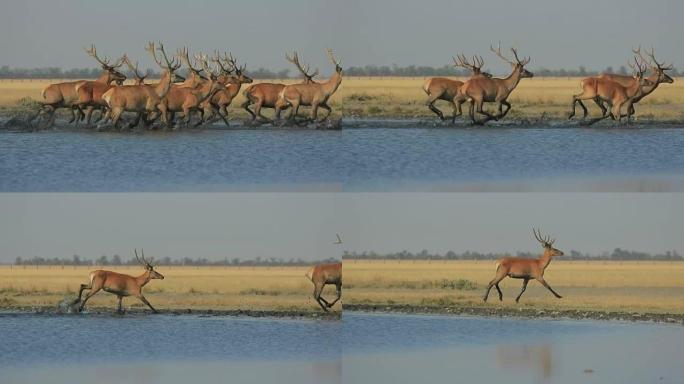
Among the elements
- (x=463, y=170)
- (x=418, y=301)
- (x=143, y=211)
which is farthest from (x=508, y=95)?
(x=143, y=211)

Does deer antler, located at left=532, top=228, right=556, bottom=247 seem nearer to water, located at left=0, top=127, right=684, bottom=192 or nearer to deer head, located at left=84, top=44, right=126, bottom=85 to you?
water, located at left=0, top=127, right=684, bottom=192

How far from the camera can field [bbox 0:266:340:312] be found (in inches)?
949

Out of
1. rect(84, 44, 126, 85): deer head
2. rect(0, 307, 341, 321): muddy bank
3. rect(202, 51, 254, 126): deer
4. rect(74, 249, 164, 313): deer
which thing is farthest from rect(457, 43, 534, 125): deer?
rect(74, 249, 164, 313): deer

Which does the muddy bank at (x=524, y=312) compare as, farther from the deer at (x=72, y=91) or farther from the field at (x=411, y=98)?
the deer at (x=72, y=91)

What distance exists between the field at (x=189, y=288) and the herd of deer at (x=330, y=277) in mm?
214

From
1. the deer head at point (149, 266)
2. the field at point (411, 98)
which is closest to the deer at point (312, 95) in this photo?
the field at point (411, 98)

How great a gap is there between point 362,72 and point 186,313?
10.4 feet

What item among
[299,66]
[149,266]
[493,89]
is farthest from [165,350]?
[493,89]

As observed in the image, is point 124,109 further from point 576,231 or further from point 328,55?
point 576,231

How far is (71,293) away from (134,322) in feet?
4.29

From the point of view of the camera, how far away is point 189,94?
2270 cm

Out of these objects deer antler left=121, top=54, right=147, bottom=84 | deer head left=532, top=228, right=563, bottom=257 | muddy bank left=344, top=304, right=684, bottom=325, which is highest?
deer antler left=121, top=54, right=147, bottom=84

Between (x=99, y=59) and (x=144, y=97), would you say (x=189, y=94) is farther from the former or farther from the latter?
(x=99, y=59)

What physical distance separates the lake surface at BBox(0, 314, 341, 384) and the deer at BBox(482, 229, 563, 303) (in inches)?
72.4
